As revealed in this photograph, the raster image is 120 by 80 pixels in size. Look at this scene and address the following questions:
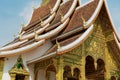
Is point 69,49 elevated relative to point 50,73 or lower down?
elevated

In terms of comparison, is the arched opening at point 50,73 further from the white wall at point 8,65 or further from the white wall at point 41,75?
the white wall at point 8,65

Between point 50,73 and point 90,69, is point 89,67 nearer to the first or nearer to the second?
point 90,69

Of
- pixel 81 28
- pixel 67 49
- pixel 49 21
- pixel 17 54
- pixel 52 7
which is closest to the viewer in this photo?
pixel 67 49

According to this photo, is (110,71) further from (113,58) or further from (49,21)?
(49,21)

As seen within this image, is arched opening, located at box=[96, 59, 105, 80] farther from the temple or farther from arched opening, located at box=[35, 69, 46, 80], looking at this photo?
arched opening, located at box=[35, 69, 46, 80]

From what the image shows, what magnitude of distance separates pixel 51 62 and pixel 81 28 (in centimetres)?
203

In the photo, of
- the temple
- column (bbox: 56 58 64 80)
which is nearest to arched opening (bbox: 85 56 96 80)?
the temple

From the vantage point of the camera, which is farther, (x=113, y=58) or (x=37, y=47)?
(x=113, y=58)

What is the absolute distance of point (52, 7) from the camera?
13984 millimetres

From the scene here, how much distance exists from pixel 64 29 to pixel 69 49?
2535 millimetres

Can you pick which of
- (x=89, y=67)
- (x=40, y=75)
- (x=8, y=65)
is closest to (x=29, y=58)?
(x=40, y=75)

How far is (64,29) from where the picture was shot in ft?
38.1

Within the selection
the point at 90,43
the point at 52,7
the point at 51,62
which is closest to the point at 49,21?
the point at 52,7

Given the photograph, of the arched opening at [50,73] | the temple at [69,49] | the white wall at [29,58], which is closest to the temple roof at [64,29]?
the temple at [69,49]
